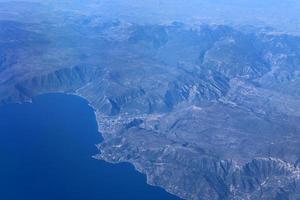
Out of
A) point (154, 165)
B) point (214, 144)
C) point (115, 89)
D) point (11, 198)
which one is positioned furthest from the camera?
point (115, 89)

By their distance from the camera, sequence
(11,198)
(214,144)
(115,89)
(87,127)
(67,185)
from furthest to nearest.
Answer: (115,89)
(87,127)
(214,144)
(67,185)
(11,198)

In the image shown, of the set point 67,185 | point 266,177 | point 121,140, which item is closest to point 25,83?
point 121,140

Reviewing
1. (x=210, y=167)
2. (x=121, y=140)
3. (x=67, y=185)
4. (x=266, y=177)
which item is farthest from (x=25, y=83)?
(x=266, y=177)

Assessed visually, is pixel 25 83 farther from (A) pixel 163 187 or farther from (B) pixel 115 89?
(A) pixel 163 187

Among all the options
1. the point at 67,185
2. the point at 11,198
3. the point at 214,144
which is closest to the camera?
the point at 11,198

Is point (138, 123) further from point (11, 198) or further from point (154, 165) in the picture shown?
point (11, 198)

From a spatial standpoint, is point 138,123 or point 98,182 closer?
point 98,182
